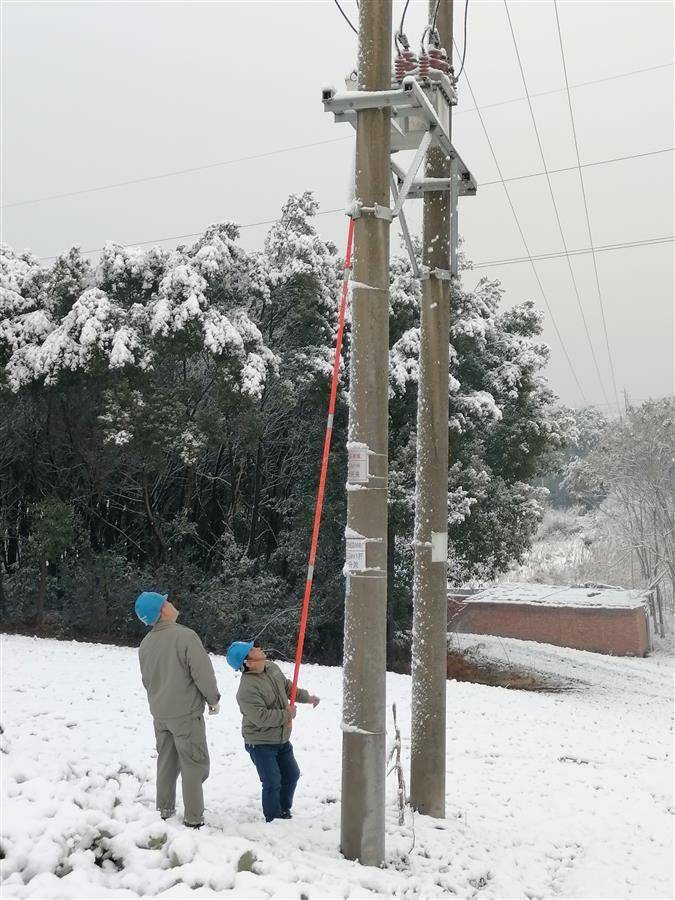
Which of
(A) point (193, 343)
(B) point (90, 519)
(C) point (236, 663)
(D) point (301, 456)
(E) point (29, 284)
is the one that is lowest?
(C) point (236, 663)

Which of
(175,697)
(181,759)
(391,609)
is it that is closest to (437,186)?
(175,697)

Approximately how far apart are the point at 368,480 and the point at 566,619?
32803 millimetres

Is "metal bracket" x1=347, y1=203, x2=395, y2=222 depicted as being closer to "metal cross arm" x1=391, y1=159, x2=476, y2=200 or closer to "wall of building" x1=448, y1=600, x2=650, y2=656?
"metal cross arm" x1=391, y1=159, x2=476, y2=200

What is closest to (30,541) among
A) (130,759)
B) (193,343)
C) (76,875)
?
(193,343)

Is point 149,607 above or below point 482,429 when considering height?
below

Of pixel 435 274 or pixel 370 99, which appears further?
pixel 435 274

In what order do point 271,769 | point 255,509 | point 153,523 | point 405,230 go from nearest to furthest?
point 271,769, point 405,230, point 153,523, point 255,509

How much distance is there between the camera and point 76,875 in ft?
15.2

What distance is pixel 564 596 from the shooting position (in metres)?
39.7

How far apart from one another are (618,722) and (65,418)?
13952 mm

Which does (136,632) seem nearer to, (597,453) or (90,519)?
(90,519)

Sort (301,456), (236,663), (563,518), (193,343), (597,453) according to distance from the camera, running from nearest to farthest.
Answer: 1. (236,663)
2. (193,343)
3. (301,456)
4. (597,453)
5. (563,518)

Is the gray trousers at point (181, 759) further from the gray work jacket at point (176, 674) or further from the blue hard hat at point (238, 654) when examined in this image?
the blue hard hat at point (238, 654)

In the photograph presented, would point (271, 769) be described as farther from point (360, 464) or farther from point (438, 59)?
point (438, 59)
